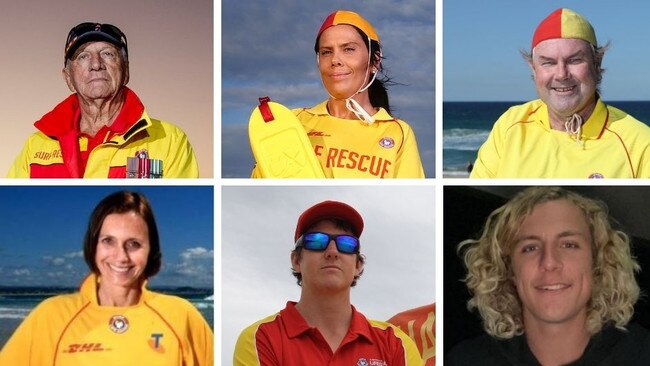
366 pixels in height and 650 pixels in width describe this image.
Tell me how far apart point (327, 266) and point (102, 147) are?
111 cm

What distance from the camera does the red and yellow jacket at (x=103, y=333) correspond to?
20.2ft

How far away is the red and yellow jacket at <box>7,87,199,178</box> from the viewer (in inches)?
245

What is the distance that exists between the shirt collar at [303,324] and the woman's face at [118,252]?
67cm

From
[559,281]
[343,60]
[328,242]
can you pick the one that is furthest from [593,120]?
[328,242]

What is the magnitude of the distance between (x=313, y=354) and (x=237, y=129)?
Result: 3.40 feet

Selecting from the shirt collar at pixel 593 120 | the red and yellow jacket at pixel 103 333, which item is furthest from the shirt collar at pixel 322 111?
the red and yellow jacket at pixel 103 333

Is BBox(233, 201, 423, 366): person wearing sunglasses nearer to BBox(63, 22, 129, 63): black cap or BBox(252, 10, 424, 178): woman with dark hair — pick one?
BBox(252, 10, 424, 178): woman with dark hair

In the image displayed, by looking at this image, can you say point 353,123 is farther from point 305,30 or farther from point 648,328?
point 648,328

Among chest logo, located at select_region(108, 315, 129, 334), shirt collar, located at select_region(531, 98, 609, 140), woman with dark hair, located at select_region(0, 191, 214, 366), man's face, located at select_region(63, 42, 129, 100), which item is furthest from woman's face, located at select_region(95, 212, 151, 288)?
shirt collar, located at select_region(531, 98, 609, 140)

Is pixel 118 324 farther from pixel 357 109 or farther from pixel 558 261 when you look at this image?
pixel 558 261

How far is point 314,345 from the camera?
620 centimetres

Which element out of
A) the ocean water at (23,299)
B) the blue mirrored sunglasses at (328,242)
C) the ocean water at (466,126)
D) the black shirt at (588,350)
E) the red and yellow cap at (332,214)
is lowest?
the black shirt at (588,350)

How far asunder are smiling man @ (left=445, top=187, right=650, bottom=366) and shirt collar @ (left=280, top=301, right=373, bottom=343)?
47 centimetres

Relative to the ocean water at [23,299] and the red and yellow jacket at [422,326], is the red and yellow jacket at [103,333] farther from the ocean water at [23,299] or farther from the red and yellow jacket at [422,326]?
the red and yellow jacket at [422,326]
